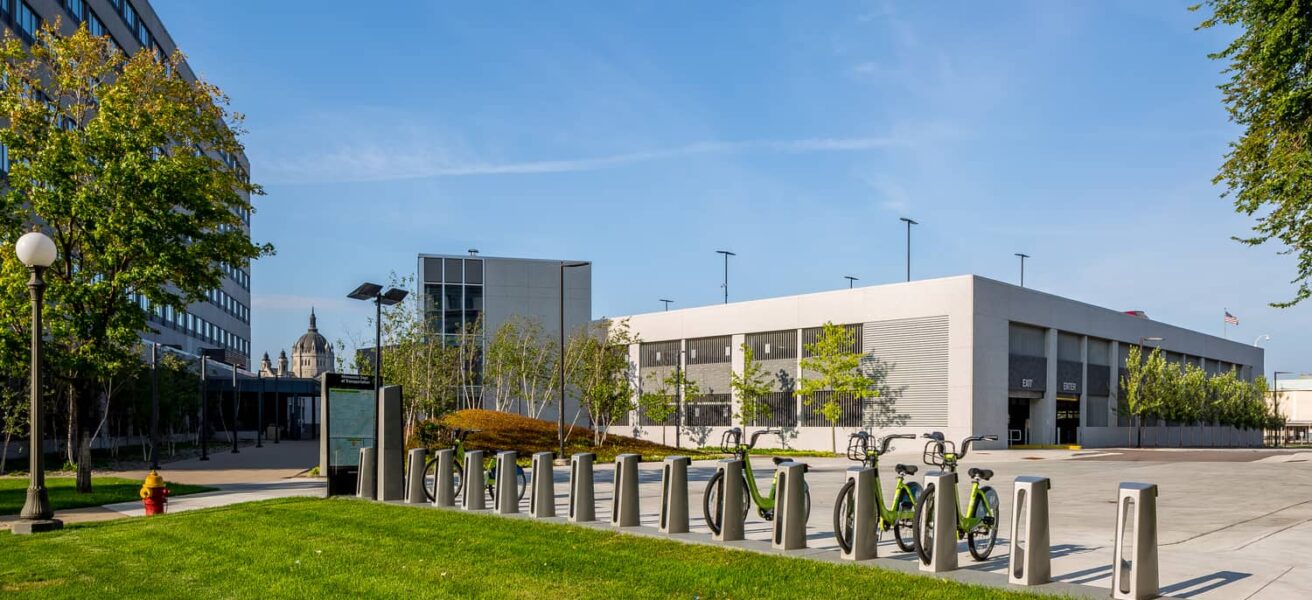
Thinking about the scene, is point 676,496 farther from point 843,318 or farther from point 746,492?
point 843,318

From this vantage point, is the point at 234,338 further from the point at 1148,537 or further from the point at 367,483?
the point at 1148,537

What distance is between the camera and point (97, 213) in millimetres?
21453

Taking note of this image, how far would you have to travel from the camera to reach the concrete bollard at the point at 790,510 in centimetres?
1032

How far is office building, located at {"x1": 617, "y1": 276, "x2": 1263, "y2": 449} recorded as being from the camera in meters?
45.0

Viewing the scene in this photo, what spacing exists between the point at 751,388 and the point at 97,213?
1379 inches

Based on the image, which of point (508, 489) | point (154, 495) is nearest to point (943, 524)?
point (508, 489)

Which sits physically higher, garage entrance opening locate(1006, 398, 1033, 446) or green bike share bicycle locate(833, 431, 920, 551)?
green bike share bicycle locate(833, 431, 920, 551)

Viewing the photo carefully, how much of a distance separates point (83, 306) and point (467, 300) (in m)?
39.7

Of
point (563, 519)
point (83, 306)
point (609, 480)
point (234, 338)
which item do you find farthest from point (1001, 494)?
point (234, 338)

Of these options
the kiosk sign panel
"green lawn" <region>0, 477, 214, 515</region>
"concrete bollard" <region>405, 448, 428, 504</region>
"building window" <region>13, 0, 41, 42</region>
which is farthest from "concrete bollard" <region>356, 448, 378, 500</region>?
"building window" <region>13, 0, 41, 42</region>

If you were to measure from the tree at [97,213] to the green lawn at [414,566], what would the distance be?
9199 mm

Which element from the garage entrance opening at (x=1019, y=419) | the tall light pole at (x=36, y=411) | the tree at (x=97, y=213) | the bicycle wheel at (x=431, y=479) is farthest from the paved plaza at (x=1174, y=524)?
the garage entrance opening at (x=1019, y=419)

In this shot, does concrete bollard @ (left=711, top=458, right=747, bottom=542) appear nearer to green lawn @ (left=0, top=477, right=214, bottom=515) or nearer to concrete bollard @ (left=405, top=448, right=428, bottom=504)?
concrete bollard @ (left=405, top=448, right=428, bottom=504)

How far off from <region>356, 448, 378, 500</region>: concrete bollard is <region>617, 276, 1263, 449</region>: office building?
1253 inches
